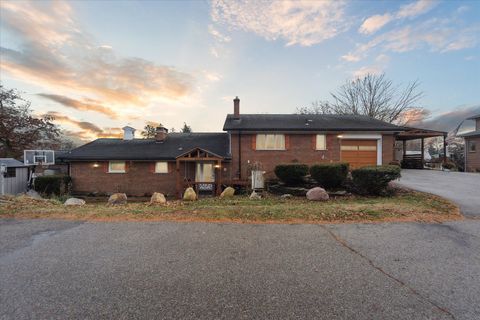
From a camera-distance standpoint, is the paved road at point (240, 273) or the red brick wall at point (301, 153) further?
the red brick wall at point (301, 153)


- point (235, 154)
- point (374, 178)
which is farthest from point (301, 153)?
point (374, 178)

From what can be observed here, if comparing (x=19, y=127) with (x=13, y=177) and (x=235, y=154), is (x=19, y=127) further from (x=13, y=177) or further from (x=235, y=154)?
(x=235, y=154)

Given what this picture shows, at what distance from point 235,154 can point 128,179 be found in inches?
349

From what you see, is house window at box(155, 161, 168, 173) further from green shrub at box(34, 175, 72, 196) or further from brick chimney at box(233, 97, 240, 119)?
brick chimney at box(233, 97, 240, 119)

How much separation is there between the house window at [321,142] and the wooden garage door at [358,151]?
136cm

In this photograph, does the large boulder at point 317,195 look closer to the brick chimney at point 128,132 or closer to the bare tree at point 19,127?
the brick chimney at point 128,132

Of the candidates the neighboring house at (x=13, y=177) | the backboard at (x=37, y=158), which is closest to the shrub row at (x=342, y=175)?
the neighboring house at (x=13, y=177)

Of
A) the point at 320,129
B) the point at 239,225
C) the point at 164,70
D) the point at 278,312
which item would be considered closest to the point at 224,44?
the point at 164,70

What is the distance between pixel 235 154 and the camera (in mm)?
16234

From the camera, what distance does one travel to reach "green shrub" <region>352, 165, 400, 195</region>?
938 centimetres

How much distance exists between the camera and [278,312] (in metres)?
2.40

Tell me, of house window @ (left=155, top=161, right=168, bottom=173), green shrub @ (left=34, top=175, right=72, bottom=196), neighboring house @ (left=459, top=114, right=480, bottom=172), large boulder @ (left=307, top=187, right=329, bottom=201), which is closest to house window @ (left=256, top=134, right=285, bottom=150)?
large boulder @ (left=307, top=187, right=329, bottom=201)

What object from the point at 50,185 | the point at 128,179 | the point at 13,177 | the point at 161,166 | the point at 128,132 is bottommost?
the point at 50,185

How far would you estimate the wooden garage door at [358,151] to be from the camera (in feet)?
52.6
